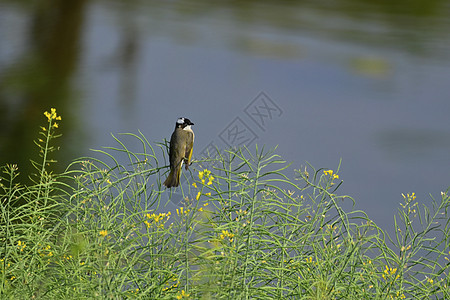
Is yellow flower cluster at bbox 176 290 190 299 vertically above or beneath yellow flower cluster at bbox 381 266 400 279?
beneath

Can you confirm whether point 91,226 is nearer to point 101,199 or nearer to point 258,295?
point 101,199

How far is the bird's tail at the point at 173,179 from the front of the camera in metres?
1.30

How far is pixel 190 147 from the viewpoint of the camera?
1.58 metres

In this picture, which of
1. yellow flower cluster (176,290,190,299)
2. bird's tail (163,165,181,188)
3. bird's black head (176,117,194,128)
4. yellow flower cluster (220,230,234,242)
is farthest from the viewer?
bird's black head (176,117,194,128)

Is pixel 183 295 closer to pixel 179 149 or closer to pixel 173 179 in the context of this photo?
pixel 173 179

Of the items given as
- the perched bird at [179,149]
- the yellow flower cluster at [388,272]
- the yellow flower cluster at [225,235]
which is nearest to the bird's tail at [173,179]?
the perched bird at [179,149]

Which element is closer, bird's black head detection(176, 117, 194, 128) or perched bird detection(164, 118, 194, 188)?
perched bird detection(164, 118, 194, 188)

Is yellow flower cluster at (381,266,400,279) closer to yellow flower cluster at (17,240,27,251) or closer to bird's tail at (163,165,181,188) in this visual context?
bird's tail at (163,165,181,188)

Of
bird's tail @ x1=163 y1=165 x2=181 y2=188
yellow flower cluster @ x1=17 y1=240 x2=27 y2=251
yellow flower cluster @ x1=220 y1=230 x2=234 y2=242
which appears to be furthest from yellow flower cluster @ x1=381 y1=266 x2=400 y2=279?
yellow flower cluster @ x1=17 y1=240 x2=27 y2=251

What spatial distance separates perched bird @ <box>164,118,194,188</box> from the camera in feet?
4.50

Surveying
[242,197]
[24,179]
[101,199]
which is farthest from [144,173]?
[24,179]

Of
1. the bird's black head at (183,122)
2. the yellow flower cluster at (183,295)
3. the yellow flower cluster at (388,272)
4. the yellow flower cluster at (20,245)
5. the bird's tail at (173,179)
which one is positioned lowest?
the yellow flower cluster at (20,245)

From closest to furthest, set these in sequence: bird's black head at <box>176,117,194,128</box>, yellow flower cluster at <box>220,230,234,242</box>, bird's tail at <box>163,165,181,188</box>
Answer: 1. yellow flower cluster at <box>220,230,234,242</box>
2. bird's tail at <box>163,165,181,188</box>
3. bird's black head at <box>176,117,194,128</box>

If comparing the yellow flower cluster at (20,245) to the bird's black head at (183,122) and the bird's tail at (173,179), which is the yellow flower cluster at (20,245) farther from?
Answer: the bird's black head at (183,122)
